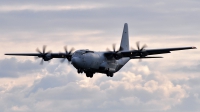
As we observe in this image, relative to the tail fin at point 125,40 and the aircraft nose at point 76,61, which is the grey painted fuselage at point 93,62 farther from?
the tail fin at point 125,40

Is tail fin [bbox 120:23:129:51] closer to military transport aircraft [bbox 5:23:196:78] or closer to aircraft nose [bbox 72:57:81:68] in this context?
Result: military transport aircraft [bbox 5:23:196:78]

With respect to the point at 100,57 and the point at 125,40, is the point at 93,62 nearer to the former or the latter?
the point at 100,57

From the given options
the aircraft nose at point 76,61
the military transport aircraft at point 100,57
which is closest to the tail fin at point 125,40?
the military transport aircraft at point 100,57

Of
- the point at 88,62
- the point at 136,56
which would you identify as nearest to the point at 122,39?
the point at 136,56

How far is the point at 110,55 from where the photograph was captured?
10425cm

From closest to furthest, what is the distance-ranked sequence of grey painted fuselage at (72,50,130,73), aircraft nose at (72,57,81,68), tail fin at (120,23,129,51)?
aircraft nose at (72,57,81,68) < grey painted fuselage at (72,50,130,73) < tail fin at (120,23,129,51)

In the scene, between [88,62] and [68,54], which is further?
[68,54]

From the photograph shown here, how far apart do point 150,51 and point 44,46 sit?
19.1 metres

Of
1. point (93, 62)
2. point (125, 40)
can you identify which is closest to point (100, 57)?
point (93, 62)

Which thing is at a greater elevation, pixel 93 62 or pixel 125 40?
pixel 125 40

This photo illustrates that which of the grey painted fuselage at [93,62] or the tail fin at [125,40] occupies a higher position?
the tail fin at [125,40]

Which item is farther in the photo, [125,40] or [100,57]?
[125,40]

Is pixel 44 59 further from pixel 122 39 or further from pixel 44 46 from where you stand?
pixel 122 39

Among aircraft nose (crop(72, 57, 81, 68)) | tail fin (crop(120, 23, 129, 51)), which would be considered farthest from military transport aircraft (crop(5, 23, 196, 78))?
tail fin (crop(120, 23, 129, 51))
